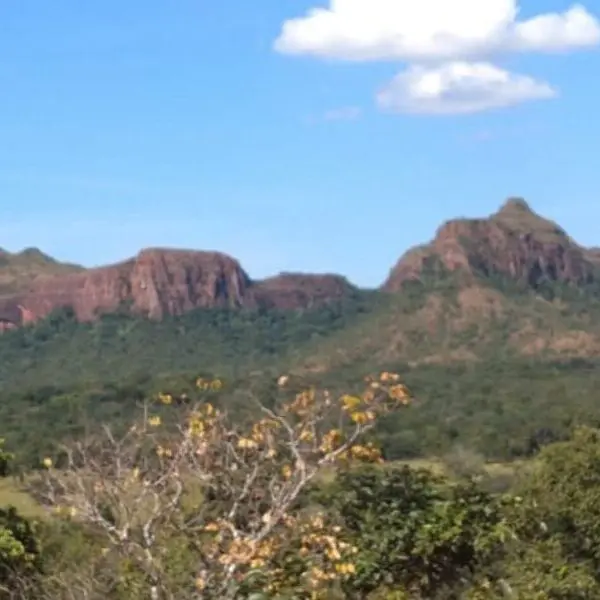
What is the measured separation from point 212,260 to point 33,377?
2700 centimetres

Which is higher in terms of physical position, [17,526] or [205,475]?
[205,475]

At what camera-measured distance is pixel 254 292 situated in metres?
159

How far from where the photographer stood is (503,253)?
140750mm

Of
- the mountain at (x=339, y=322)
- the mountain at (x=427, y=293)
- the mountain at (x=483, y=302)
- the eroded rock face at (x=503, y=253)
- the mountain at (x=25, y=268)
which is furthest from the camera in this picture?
the mountain at (x=25, y=268)

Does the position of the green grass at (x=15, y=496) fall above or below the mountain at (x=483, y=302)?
below

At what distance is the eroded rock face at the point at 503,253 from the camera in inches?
5497

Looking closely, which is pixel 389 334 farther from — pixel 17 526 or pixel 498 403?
pixel 17 526

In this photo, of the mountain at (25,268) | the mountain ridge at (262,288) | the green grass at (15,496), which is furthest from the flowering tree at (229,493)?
the mountain at (25,268)

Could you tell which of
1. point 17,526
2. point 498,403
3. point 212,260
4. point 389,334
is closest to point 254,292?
point 212,260

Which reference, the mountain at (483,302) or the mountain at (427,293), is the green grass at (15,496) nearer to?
the mountain at (483,302)

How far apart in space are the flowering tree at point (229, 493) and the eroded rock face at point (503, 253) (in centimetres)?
12827

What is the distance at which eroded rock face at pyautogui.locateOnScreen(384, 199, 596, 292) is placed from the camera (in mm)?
139625

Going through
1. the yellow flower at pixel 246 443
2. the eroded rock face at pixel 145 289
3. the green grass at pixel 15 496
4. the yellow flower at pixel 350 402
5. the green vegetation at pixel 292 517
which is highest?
the eroded rock face at pixel 145 289

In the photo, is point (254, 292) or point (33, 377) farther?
point (254, 292)
